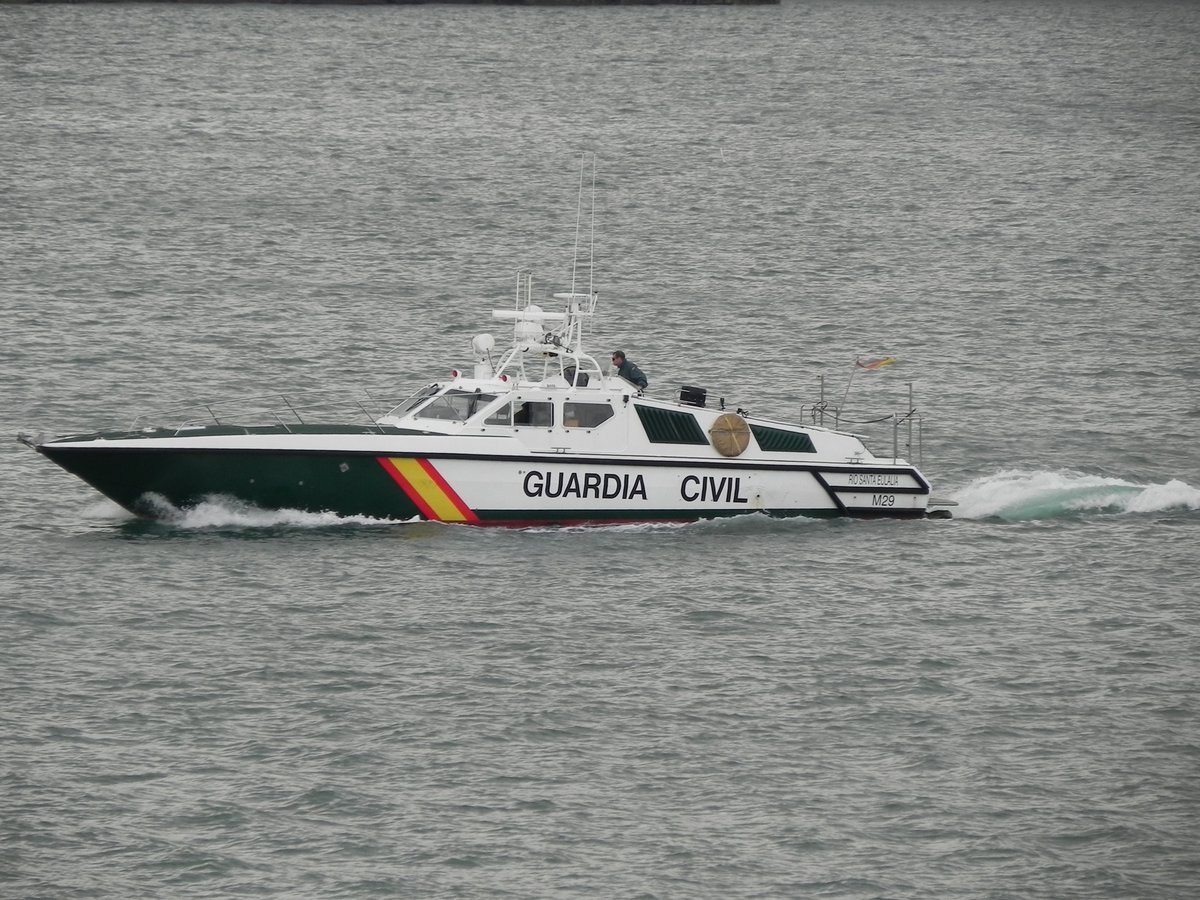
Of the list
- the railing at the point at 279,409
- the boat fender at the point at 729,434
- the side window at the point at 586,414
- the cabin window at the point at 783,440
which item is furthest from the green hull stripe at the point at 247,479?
the railing at the point at 279,409

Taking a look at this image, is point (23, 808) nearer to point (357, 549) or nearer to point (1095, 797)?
point (357, 549)

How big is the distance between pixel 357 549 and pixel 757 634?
7.61 metres

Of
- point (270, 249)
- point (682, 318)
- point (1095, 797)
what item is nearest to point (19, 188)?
point (270, 249)

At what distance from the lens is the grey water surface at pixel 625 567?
2506 cm

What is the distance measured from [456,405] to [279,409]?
36.4 feet

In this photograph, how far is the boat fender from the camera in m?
36.5

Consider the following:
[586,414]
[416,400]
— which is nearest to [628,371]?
[586,414]

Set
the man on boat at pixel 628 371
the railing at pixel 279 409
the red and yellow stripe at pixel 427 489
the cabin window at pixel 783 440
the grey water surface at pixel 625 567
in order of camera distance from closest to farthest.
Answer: the grey water surface at pixel 625 567 → the red and yellow stripe at pixel 427 489 → the man on boat at pixel 628 371 → the cabin window at pixel 783 440 → the railing at pixel 279 409

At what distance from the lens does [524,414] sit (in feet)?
118

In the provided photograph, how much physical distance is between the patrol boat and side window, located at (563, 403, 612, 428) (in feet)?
0.06

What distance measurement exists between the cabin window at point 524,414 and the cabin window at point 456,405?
32cm

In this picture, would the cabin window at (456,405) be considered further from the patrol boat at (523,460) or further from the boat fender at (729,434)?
the boat fender at (729,434)

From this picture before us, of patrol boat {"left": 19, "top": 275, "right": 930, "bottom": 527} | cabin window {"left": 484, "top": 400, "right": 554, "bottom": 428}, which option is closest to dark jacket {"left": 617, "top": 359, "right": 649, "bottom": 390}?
patrol boat {"left": 19, "top": 275, "right": 930, "bottom": 527}

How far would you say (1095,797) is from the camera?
26281 millimetres
